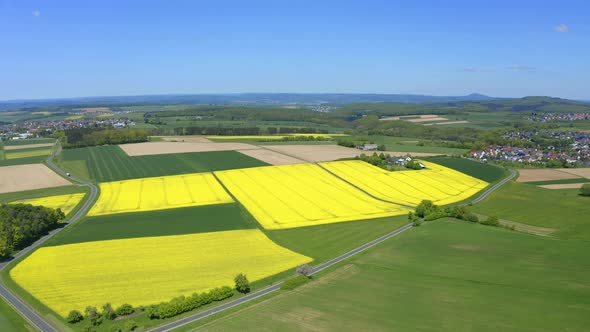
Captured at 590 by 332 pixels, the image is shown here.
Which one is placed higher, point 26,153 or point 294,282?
point 26,153

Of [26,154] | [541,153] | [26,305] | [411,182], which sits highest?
[541,153]

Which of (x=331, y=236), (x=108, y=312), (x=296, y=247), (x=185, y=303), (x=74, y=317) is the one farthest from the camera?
(x=331, y=236)

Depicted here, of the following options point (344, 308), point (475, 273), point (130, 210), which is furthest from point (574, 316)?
point (130, 210)

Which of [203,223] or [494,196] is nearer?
[203,223]

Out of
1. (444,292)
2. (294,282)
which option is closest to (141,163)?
(294,282)

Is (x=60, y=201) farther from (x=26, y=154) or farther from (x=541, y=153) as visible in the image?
(x=541, y=153)

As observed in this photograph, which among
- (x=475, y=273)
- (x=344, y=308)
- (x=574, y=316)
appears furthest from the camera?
(x=475, y=273)

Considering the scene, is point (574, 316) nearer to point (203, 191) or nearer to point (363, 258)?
point (363, 258)
